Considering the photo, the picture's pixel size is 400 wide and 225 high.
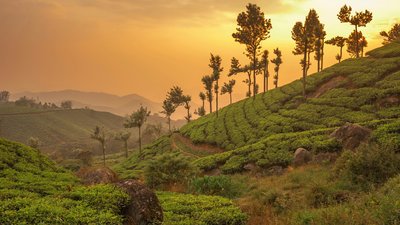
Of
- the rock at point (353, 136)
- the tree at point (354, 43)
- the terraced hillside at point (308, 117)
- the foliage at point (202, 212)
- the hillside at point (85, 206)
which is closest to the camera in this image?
the hillside at point (85, 206)

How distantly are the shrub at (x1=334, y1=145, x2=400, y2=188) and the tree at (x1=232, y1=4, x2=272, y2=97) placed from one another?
5828cm

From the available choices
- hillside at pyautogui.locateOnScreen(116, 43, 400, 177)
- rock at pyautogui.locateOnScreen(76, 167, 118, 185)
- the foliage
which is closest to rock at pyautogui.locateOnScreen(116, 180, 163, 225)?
the foliage

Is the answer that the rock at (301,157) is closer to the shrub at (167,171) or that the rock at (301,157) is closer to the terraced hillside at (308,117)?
the terraced hillside at (308,117)

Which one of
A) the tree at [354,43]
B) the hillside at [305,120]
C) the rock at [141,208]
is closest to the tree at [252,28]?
the hillside at [305,120]

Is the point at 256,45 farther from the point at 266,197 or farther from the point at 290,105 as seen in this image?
the point at 266,197

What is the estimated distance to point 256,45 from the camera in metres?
76.9

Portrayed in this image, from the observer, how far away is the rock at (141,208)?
11.9 metres

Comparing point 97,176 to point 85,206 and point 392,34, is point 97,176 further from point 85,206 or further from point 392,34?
point 392,34

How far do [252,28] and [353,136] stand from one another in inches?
1987

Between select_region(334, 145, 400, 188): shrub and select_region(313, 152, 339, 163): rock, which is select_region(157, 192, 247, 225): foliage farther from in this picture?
select_region(313, 152, 339, 163): rock

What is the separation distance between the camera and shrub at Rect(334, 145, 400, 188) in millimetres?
18891

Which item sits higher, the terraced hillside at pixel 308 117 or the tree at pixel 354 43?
the tree at pixel 354 43

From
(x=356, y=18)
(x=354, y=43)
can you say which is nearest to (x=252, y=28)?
(x=356, y=18)

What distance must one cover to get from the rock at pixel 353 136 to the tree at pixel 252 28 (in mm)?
47970
